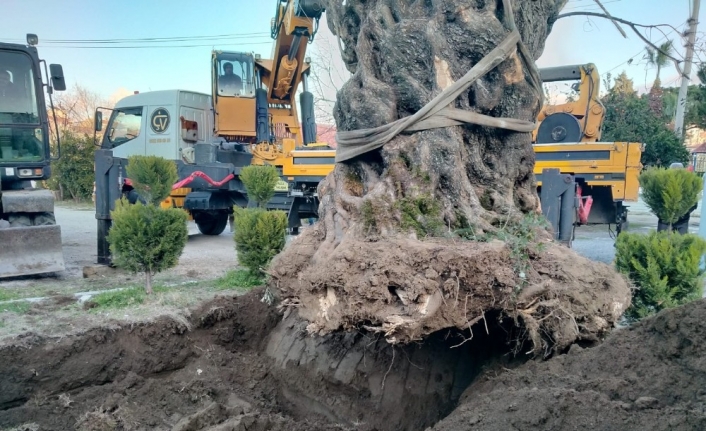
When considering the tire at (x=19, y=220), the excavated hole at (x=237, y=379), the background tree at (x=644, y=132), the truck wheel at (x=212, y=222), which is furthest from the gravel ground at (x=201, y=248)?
the background tree at (x=644, y=132)

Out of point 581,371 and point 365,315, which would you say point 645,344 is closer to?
point 581,371

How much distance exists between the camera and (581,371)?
2756 mm

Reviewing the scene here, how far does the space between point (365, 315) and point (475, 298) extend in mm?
571

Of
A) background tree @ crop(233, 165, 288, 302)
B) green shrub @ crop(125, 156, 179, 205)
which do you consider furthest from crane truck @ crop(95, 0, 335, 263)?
background tree @ crop(233, 165, 288, 302)

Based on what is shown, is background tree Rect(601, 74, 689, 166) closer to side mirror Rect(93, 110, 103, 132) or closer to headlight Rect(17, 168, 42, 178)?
side mirror Rect(93, 110, 103, 132)

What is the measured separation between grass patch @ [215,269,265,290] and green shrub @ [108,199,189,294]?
60 cm

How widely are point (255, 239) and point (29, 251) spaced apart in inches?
125

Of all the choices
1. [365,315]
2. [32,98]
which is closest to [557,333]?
[365,315]

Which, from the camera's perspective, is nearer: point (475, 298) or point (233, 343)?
point (475, 298)

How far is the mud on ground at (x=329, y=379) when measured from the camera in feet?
7.83

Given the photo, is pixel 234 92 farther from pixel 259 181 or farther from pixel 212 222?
pixel 259 181

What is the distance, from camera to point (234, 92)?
12.9m

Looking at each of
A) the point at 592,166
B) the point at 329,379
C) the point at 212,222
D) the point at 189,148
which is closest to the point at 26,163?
the point at 189,148

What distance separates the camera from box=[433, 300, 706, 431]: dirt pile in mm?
2180
